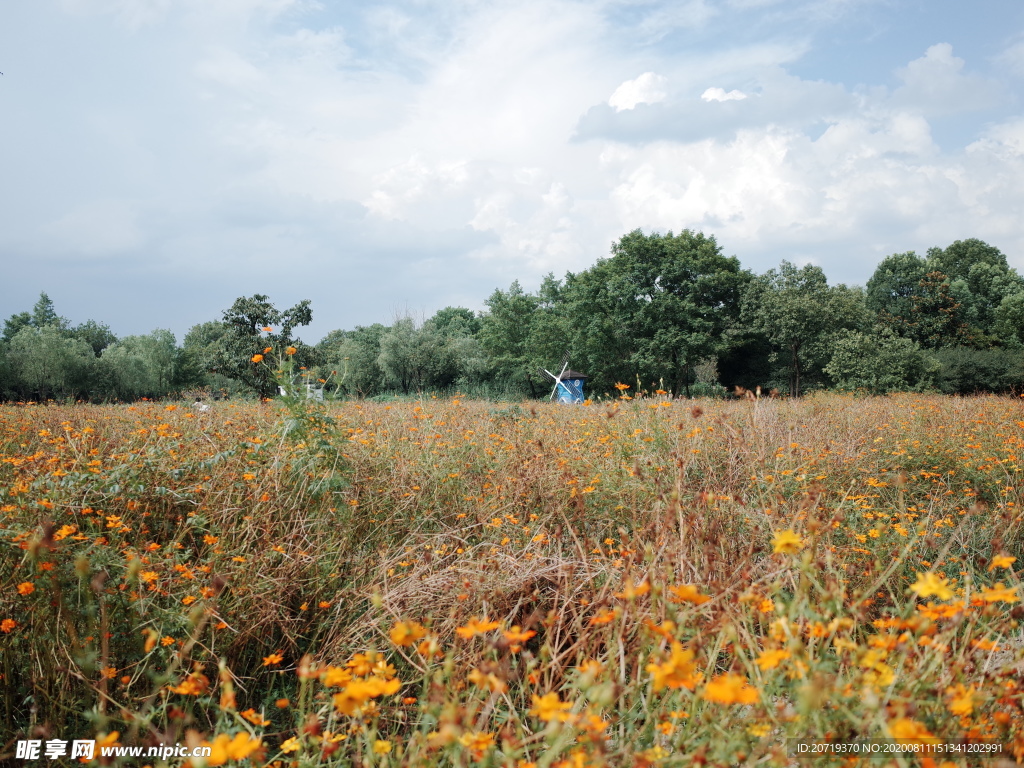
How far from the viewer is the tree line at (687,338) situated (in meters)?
27.5

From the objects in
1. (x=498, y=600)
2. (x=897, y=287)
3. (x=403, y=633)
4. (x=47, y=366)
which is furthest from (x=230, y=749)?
(x=897, y=287)

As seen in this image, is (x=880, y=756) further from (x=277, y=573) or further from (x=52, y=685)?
(x=52, y=685)

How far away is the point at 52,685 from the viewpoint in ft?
7.38

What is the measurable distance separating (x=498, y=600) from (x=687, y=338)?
91.9 feet

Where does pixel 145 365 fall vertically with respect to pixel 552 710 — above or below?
above

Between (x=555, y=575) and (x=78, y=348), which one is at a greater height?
(x=78, y=348)

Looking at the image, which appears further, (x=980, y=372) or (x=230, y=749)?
(x=980, y=372)

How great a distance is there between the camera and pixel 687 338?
2909 centimetres

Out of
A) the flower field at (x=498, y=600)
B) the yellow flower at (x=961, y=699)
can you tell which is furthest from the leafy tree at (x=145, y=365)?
the yellow flower at (x=961, y=699)

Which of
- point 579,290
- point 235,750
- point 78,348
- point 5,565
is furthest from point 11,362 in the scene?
point 235,750

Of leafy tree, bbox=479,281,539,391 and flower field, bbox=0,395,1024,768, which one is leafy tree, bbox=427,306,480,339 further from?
flower field, bbox=0,395,1024,768

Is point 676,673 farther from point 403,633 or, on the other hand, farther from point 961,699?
point 961,699

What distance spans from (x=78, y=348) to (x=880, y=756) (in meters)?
43.1

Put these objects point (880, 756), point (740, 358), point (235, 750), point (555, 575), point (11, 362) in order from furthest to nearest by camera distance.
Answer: point (740, 358) < point (11, 362) < point (555, 575) < point (880, 756) < point (235, 750)
